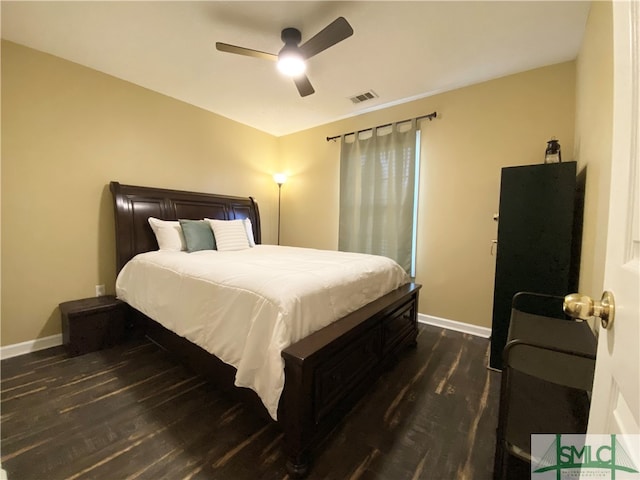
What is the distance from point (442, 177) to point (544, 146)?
0.90 meters

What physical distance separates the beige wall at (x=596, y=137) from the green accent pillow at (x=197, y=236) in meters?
3.04

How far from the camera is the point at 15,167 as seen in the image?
2213mm

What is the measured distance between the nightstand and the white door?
3114mm

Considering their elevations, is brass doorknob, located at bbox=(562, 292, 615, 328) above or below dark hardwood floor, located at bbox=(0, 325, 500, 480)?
above

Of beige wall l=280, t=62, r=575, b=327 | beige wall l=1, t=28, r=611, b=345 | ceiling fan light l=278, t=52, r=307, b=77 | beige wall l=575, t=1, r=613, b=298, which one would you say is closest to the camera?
beige wall l=575, t=1, r=613, b=298

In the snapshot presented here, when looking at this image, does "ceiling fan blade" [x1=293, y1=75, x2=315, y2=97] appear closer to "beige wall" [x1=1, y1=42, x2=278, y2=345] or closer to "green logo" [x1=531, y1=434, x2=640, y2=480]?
"beige wall" [x1=1, y1=42, x2=278, y2=345]

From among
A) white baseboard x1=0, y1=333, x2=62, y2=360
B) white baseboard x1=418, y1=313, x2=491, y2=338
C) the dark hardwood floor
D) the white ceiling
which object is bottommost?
the dark hardwood floor

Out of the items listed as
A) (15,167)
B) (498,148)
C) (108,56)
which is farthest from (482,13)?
(15,167)

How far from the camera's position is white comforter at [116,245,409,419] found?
4.44 feet

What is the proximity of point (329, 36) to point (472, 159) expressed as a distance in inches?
76.7

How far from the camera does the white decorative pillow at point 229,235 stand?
2918mm

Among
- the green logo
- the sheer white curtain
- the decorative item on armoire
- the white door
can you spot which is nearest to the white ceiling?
the sheer white curtain

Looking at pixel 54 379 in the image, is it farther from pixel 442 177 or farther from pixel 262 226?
pixel 442 177

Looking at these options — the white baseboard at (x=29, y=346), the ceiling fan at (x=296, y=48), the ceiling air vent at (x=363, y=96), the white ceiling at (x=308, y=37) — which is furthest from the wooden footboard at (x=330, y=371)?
the white baseboard at (x=29, y=346)
